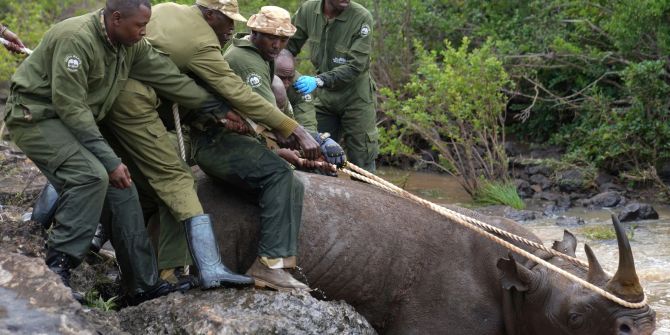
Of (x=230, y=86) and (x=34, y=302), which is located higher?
(x=230, y=86)

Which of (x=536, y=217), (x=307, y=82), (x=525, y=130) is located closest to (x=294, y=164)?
(x=307, y=82)

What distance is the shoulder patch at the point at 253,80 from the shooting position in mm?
6609

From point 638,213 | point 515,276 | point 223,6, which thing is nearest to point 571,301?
point 515,276

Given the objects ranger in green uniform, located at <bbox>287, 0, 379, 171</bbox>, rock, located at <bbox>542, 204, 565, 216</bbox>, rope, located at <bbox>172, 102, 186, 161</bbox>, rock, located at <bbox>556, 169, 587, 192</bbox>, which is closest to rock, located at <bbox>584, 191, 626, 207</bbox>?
rock, located at <bbox>542, 204, 565, 216</bbox>

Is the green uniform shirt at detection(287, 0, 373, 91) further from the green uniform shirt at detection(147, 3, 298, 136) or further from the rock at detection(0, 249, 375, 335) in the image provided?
the rock at detection(0, 249, 375, 335)

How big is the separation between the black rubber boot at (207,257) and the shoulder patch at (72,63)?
119 centimetres

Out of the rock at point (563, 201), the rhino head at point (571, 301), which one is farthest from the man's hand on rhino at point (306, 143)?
the rock at point (563, 201)

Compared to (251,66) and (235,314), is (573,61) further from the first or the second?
(235,314)

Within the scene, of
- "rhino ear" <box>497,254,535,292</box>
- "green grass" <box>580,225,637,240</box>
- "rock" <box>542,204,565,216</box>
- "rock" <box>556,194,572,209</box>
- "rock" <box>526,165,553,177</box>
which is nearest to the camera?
"rhino ear" <box>497,254,535,292</box>

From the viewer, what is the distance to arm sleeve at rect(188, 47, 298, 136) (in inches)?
241

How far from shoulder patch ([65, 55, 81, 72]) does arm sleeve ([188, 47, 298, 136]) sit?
0.86 m

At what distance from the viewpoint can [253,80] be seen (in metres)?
6.63

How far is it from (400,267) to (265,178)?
120cm

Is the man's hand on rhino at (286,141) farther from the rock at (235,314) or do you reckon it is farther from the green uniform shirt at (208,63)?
the rock at (235,314)
